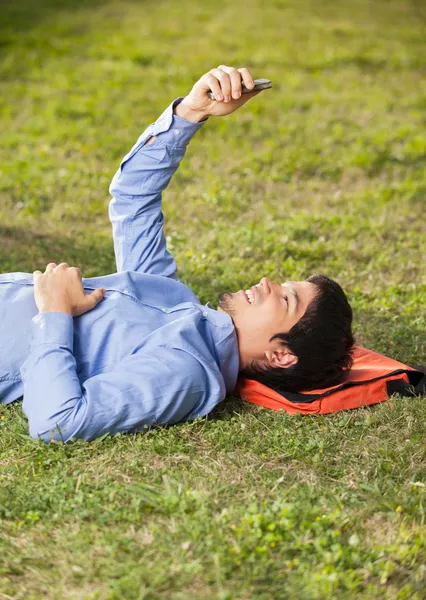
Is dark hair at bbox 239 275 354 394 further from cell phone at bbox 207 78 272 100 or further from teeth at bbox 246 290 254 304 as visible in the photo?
cell phone at bbox 207 78 272 100

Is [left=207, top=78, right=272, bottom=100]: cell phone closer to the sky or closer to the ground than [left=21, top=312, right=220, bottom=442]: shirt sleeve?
closer to the sky

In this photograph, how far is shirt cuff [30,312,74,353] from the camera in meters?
3.23

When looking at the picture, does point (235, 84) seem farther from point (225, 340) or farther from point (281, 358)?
point (281, 358)

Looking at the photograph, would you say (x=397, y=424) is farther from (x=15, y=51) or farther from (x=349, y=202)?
(x=15, y=51)

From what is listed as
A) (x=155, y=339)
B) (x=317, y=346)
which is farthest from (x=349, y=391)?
(x=155, y=339)

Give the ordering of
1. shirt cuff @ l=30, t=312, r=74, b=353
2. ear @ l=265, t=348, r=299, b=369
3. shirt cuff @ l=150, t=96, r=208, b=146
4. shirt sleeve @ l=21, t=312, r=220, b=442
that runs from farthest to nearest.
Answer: shirt cuff @ l=150, t=96, r=208, b=146
ear @ l=265, t=348, r=299, b=369
shirt cuff @ l=30, t=312, r=74, b=353
shirt sleeve @ l=21, t=312, r=220, b=442

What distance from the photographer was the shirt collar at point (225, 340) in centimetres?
354

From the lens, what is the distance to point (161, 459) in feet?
10.7

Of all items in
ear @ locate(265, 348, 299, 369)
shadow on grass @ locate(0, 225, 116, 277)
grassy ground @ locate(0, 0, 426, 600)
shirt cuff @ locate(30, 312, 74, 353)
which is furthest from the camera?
shadow on grass @ locate(0, 225, 116, 277)

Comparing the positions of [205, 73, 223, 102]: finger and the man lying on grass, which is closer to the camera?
the man lying on grass

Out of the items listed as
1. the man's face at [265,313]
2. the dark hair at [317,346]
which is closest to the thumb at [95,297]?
the man's face at [265,313]

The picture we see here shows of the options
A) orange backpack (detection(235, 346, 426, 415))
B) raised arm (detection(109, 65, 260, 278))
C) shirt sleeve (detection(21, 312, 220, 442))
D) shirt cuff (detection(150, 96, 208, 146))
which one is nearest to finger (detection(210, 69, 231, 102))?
raised arm (detection(109, 65, 260, 278))

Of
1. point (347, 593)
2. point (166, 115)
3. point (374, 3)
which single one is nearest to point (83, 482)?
point (347, 593)

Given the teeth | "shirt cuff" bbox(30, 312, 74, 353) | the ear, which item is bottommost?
the ear
